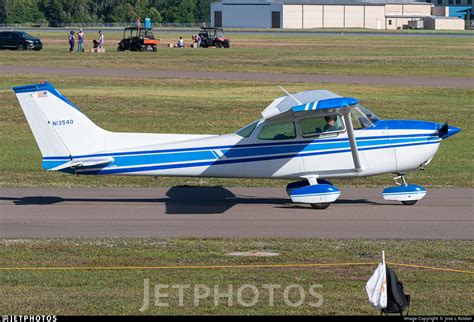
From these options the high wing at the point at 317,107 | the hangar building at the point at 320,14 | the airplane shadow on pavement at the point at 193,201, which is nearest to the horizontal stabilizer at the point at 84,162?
the airplane shadow on pavement at the point at 193,201

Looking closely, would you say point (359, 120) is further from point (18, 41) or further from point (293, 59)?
point (18, 41)

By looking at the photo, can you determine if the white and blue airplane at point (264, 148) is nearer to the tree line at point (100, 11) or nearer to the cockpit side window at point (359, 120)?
the cockpit side window at point (359, 120)

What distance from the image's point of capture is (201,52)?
67.6m

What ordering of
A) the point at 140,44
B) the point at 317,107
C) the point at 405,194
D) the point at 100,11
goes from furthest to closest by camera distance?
the point at 100,11, the point at 140,44, the point at 405,194, the point at 317,107

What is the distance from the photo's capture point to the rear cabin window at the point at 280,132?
665 inches

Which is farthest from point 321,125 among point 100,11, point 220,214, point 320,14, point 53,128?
point 100,11

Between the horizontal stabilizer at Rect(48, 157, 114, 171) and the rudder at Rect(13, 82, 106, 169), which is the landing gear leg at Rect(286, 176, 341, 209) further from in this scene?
the rudder at Rect(13, 82, 106, 169)

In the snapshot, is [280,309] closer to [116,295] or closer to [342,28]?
[116,295]

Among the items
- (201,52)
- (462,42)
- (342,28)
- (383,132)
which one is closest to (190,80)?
(201,52)

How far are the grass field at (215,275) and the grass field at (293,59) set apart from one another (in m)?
34.7

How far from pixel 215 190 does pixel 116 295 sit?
8023 millimetres

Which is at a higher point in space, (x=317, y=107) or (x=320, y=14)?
(x=320, y=14)

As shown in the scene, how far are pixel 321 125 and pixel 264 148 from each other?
1095 mm

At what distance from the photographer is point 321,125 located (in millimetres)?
16828
